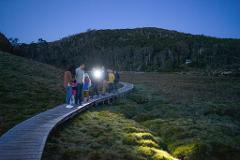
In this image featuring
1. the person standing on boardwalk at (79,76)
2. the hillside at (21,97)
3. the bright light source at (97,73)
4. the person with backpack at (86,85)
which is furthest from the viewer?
the bright light source at (97,73)

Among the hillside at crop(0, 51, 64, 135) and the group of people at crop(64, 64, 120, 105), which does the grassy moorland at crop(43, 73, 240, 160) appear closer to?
the group of people at crop(64, 64, 120, 105)

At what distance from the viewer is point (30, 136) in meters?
15.0

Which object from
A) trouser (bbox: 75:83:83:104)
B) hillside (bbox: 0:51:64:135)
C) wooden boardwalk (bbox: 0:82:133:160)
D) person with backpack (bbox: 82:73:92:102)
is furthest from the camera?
person with backpack (bbox: 82:73:92:102)

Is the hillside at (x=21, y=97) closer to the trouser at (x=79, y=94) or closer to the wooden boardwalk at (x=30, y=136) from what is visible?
the wooden boardwalk at (x=30, y=136)

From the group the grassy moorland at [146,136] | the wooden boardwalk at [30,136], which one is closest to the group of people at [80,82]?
the grassy moorland at [146,136]

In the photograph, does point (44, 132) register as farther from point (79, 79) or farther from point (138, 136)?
point (79, 79)

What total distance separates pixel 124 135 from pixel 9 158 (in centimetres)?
836

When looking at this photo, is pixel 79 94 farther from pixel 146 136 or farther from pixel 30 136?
pixel 30 136

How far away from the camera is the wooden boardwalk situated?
12.5 metres

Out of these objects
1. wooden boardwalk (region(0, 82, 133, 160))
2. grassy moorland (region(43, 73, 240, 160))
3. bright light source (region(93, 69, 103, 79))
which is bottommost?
grassy moorland (region(43, 73, 240, 160))

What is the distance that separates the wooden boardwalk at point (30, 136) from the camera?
12546mm

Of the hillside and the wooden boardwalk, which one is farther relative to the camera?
the hillside

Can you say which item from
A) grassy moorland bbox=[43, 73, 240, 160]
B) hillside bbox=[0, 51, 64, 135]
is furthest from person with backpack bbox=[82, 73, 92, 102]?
hillside bbox=[0, 51, 64, 135]

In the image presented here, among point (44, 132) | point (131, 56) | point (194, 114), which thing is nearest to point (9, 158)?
point (44, 132)
